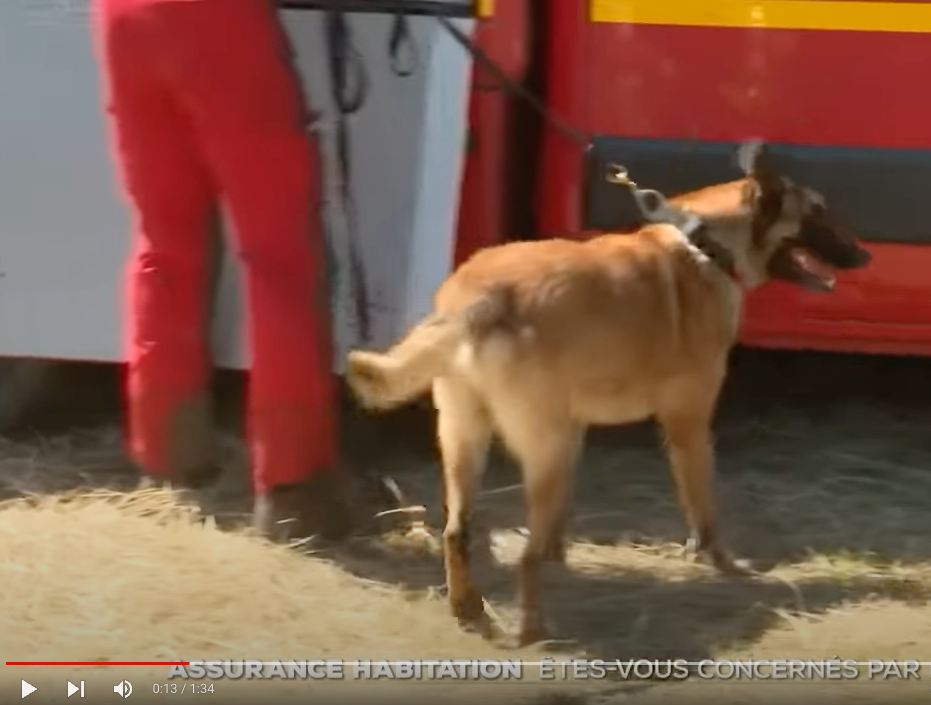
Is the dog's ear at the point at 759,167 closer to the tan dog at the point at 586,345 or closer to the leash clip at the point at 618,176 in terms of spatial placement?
the tan dog at the point at 586,345

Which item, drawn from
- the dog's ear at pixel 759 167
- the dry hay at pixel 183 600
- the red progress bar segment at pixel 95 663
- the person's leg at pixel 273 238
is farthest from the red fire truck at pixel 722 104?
the red progress bar segment at pixel 95 663

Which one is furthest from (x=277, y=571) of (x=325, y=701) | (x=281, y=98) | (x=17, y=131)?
(x=17, y=131)

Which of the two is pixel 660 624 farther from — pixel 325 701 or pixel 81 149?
pixel 81 149

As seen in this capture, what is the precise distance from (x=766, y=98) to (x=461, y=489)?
1214 millimetres

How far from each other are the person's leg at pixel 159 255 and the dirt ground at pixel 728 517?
Result: 7.2 inches

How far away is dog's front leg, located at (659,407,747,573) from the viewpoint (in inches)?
131

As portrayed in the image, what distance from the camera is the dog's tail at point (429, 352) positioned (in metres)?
2.92

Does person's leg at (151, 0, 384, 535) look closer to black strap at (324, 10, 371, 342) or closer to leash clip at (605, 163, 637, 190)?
black strap at (324, 10, 371, 342)

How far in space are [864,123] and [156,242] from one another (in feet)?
5.45

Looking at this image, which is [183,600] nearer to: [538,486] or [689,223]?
[538,486]

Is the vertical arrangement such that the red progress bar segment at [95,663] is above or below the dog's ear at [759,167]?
below

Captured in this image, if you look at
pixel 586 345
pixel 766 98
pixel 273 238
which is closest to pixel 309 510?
pixel 273 238

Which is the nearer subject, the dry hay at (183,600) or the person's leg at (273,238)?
the dry hay at (183,600)

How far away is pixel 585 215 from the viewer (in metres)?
3.69
